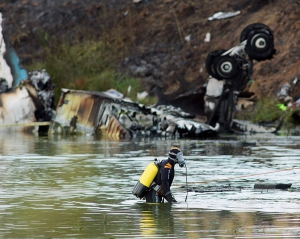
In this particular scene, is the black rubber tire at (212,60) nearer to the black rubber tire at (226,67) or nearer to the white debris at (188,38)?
the black rubber tire at (226,67)

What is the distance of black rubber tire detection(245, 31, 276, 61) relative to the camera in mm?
38094

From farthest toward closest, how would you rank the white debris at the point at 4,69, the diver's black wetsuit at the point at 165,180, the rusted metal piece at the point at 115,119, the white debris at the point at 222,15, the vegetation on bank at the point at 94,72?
the white debris at the point at 222,15 → the vegetation on bank at the point at 94,72 → the white debris at the point at 4,69 → the rusted metal piece at the point at 115,119 → the diver's black wetsuit at the point at 165,180

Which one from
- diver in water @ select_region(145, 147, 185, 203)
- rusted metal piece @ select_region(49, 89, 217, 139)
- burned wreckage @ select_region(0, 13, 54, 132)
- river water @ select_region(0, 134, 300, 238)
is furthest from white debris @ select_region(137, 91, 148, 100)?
diver in water @ select_region(145, 147, 185, 203)

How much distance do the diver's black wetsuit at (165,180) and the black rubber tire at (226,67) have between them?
23041mm

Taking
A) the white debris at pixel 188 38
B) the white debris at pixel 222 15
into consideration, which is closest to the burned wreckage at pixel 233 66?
the white debris at pixel 222 15

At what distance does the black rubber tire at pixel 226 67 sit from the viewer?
126ft

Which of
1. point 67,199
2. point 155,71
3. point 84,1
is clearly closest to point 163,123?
point 67,199

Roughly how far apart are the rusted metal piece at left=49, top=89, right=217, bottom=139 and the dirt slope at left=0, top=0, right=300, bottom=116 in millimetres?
17454

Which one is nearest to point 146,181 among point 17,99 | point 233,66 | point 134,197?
point 134,197

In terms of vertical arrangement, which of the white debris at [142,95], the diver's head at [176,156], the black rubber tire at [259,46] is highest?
the black rubber tire at [259,46]

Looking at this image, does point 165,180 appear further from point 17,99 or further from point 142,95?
point 142,95

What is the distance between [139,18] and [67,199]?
193 ft

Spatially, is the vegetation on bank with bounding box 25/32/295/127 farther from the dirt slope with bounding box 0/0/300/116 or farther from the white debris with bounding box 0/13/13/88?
the white debris with bounding box 0/13/13/88

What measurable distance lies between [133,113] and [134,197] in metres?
21.6
